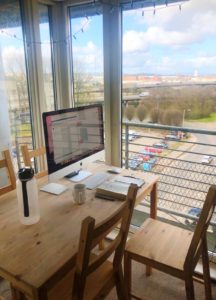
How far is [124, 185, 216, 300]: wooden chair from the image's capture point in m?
1.30

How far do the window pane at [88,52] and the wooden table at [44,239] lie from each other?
1078mm

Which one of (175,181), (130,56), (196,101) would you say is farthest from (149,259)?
(130,56)

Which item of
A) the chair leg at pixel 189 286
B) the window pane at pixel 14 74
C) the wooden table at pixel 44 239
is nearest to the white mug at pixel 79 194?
the wooden table at pixel 44 239

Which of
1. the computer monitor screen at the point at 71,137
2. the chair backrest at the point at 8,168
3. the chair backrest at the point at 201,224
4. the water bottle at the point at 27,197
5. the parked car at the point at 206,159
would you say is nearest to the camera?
the chair backrest at the point at 201,224

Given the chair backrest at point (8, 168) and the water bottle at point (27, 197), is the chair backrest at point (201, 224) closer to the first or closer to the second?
the water bottle at point (27, 197)

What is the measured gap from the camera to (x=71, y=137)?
5.64 ft

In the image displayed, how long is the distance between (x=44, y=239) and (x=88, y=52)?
1707 mm

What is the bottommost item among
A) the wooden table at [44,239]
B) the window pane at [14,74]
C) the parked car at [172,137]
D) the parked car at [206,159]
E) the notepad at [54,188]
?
the wooden table at [44,239]

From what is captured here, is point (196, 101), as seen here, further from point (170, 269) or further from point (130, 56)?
point (170, 269)

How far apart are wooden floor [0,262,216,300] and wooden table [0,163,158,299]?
27.8 inches

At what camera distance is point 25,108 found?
2.33 meters

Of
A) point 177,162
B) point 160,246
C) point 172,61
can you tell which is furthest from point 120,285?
point 172,61

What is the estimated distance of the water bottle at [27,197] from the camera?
1281mm

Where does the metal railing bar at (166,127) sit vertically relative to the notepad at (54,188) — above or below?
above
